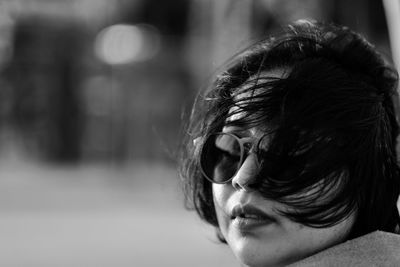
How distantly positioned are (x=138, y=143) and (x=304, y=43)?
10.1 m

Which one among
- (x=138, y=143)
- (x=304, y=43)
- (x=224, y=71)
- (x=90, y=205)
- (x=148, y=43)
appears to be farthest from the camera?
(x=148, y=43)

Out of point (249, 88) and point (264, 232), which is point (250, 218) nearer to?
point (264, 232)

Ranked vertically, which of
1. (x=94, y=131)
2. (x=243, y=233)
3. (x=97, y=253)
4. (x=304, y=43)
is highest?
(x=304, y=43)

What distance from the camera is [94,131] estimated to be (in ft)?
39.3

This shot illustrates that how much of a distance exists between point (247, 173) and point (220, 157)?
112 millimetres

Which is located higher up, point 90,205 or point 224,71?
point 224,71

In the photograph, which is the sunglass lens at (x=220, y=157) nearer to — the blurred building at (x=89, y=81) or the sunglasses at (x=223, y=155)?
the sunglasses at (x=223, y=155)

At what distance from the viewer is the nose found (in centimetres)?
135

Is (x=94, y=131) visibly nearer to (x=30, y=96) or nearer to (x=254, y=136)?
(x=30, y=96)

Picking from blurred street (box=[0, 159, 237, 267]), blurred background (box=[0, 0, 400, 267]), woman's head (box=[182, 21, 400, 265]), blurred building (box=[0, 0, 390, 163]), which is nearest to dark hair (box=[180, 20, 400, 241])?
woman's head (box=[182, 21, 400, 265])

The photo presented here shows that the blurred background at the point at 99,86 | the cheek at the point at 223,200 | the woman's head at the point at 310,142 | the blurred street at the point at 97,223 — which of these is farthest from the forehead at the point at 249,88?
the blurred background at the point at 99,86

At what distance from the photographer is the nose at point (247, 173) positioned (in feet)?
4.42

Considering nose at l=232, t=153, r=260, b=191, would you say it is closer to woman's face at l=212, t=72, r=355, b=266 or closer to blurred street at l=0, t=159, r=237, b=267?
woman's face at l=212, t=72, r=355, b=266

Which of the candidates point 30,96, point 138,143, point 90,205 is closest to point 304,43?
point 90,205
